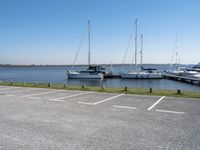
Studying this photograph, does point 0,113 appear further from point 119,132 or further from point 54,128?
point 119,132

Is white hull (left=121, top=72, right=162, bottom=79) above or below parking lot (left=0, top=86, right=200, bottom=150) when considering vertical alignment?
below

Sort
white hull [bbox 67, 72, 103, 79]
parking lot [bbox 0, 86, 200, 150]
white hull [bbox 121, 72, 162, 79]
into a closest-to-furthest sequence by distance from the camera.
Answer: parking lot [bbox 0, 86, 200, 150] < white hull [bbox 67, 72, 103, 79] < white hull [bbox 121, 72, 162, 79]

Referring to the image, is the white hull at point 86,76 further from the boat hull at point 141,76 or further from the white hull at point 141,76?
the boat hull at point 141,76

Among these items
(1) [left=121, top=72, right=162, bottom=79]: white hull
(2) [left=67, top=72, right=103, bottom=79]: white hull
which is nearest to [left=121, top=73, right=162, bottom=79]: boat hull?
(1) [left=121, top=72, right=162, bottom=79]: white hull

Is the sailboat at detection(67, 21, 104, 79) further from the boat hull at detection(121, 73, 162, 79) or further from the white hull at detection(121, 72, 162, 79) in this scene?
the boat hull at detection(121, 73, 162, 79)

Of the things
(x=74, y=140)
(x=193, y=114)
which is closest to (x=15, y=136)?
(x=74, y=140)

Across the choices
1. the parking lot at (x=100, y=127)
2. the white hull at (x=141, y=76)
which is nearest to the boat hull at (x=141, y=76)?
the white hull at (x=141, y=76)

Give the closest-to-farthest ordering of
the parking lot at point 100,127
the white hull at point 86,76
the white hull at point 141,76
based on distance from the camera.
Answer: the parking lot at point 100,127, the white hull at point 86,76, the white hull at point 141,76

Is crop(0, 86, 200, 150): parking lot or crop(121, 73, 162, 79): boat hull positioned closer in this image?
crop(0, 86, 200, 150): parking lot

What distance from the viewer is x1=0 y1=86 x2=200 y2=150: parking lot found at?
4754 millimetres

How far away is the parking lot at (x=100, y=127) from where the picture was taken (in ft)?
15.6

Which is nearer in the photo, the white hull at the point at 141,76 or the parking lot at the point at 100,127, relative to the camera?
the parking lot at the point at 100,127

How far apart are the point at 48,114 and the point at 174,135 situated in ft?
15.4

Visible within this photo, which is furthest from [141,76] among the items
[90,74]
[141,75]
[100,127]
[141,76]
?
[100,127]
